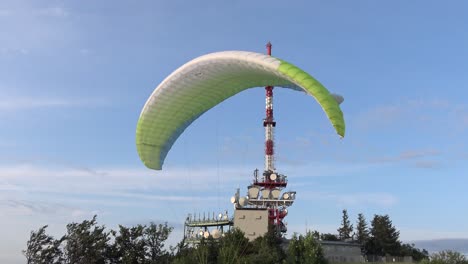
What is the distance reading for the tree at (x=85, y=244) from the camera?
58.8m

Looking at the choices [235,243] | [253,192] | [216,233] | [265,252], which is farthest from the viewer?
[253,192]

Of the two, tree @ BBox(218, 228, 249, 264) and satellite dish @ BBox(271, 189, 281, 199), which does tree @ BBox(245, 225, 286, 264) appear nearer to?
tree @ BBox(218, 228, 249, 264)

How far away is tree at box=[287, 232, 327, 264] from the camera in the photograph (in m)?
38.0

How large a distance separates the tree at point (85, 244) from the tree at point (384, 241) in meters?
50.7

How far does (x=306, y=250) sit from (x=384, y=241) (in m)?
58.5

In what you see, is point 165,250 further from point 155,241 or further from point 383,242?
point 383,242

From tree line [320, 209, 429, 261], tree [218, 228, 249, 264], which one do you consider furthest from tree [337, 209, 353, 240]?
tree [218, 228, 249, 264]

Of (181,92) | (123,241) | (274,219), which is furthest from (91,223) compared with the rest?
(181,92)

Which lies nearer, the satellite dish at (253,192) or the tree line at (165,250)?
the tree line at (165,250)

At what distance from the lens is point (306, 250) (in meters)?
38.5

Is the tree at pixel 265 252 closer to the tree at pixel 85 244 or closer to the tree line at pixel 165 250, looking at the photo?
the tree line at pixel 165 250

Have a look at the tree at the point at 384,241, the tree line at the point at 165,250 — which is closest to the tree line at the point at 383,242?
the tree at the point at 384,241

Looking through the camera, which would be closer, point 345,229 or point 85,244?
point 85,244

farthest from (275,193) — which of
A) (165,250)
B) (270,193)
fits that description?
(165,250)
